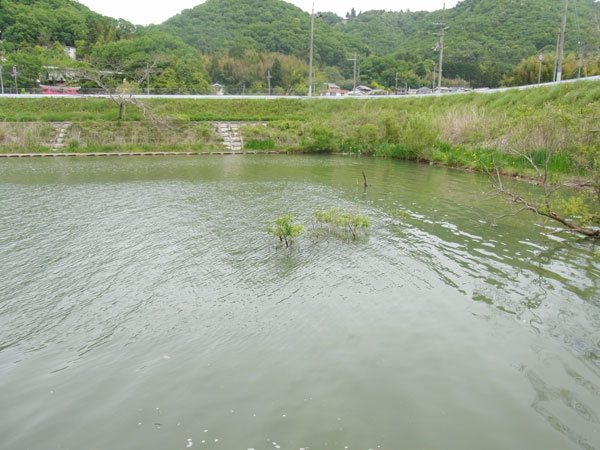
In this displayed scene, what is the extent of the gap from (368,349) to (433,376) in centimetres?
92

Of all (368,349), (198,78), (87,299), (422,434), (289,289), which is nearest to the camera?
(422,434)

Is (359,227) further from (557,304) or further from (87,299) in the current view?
(87,299)

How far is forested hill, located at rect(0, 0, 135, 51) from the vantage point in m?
69.2

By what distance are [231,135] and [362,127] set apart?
33.6 ft

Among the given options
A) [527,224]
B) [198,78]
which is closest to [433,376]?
[527,224]

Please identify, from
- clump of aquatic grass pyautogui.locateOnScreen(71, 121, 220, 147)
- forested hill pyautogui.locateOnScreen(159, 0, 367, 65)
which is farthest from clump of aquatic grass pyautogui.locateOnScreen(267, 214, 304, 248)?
forested hill pyautogui.locateOnScreen(159, 0, 367, 65)

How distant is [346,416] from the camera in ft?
15.5

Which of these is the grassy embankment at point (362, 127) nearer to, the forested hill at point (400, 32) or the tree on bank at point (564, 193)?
the tree on bank at point (564, 193)

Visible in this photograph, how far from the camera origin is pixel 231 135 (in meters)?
34.8

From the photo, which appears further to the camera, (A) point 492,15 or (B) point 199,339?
(A) point 492,15

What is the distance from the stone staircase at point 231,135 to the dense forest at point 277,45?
1130cm

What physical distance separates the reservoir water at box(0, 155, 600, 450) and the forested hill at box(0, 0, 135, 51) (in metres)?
72.4

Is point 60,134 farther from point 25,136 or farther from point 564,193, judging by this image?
point 564,193

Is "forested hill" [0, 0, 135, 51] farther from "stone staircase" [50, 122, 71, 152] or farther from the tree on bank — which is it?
the tree on bank
